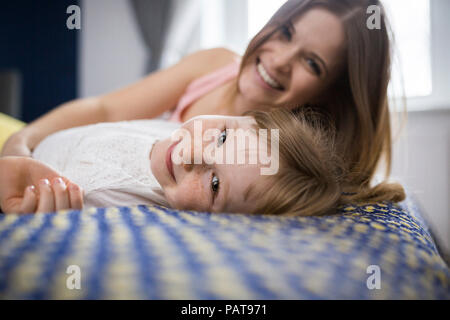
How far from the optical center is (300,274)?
26 centimetres

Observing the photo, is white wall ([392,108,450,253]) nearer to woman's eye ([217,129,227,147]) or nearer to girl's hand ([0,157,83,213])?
woman's eye ([217,129,227,147])

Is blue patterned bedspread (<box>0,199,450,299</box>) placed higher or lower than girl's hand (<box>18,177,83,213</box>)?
lower

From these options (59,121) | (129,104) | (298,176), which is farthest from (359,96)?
(59,121)

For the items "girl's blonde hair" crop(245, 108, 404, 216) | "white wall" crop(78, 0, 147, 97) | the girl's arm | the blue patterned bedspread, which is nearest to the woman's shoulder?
the girl's arm

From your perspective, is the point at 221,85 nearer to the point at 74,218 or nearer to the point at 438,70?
the point at 74,218

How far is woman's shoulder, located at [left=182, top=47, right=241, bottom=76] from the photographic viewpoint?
110cm

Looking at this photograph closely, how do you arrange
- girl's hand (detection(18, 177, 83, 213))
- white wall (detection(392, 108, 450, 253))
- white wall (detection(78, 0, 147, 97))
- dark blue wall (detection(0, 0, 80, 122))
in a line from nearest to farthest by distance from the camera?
girl's hand (detection(18, 177, 83, 213)) → white wall (detection(392, 108, 450, 253)) → dark blue wall (detection(0, 0, 80, 122)) → white wall (detection(78, 0, 147, 97))

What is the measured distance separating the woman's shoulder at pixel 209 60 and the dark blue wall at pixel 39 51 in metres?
1.30

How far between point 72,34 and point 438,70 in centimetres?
208

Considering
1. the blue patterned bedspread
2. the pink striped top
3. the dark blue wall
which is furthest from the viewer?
the dark blue wall

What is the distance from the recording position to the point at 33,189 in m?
0.43

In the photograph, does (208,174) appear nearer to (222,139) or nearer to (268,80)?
(222,139)

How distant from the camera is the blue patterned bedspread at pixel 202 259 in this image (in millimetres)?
232
